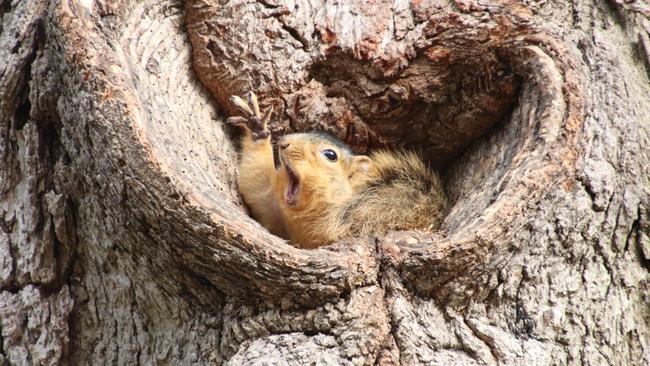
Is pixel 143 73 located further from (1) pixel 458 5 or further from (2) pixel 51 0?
(1) pixel 458 5

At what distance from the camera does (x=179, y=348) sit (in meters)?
2.91

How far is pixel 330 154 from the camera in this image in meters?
3.96

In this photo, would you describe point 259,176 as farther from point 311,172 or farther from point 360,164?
point 360,164

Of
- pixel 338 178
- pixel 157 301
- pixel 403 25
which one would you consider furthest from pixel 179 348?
pixel 403 25

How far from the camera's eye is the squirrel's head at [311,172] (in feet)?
12.5

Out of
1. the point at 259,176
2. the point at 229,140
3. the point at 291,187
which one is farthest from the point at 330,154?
the point at 229,140

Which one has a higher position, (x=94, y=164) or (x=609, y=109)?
(x=609, y=109)

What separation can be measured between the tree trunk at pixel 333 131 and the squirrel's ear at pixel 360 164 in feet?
0.55

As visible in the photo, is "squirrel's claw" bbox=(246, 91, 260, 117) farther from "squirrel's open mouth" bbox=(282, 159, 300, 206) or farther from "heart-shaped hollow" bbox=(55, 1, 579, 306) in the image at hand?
"squirrel's open mouth" bbox=(282, 159, 300, 206)

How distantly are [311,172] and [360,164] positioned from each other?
313 mm

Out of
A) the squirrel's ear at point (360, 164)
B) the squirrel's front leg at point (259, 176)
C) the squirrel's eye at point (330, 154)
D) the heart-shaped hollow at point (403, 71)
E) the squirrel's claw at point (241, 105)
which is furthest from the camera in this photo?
the squirrel's ear at point (360, 164)

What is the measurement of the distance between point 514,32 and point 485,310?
125 centimetres

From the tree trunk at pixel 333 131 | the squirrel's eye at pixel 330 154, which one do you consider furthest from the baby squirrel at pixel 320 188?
the tree trunk at pixel 333 131

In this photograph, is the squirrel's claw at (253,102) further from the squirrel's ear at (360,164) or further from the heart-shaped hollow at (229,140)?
the squirrel's ear at (360,164)
